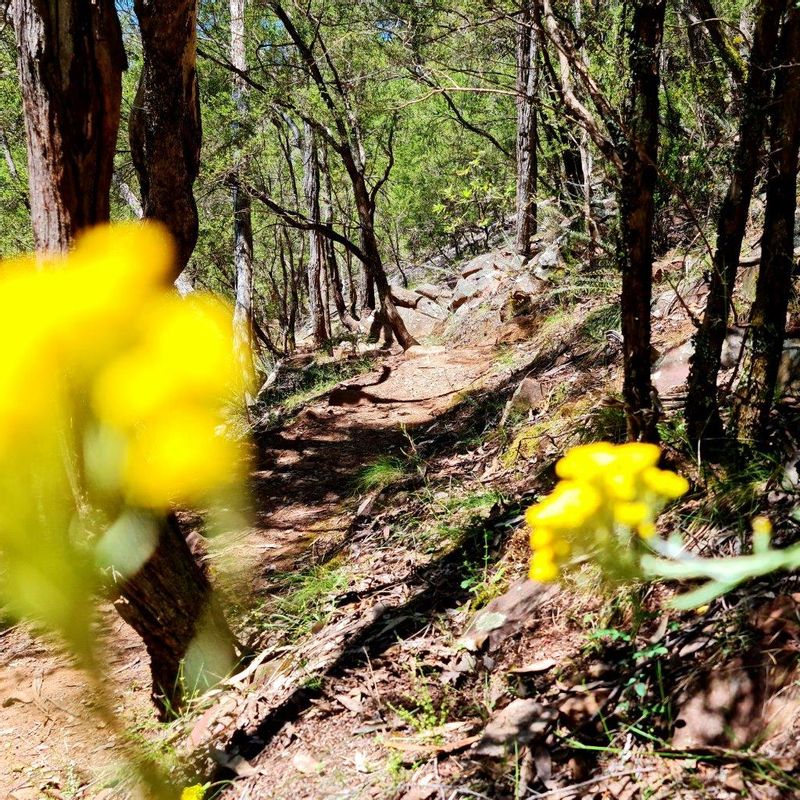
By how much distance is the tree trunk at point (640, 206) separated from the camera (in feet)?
6.15

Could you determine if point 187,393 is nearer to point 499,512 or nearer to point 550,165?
point 499,512

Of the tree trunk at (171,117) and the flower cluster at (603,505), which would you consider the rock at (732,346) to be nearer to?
the tree trunk at (171,117)

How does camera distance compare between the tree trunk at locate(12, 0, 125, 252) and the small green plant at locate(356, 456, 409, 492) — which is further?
the small green plant at locate(356, 456, 409, 492)

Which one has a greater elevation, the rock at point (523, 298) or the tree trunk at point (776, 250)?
the tree trunk at point (776, 250)

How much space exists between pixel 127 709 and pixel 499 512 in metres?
1.95

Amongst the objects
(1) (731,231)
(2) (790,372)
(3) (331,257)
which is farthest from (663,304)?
(3) (331,257)

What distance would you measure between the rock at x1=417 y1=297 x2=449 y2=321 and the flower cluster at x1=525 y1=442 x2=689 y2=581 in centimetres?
1632

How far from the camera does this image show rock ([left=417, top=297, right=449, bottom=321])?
17.1 metres

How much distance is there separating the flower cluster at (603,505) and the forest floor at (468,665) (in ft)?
1.17

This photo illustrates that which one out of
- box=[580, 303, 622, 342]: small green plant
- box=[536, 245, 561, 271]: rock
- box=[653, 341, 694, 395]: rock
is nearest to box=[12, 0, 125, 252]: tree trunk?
box=[653, 341, 694, 395]: rock

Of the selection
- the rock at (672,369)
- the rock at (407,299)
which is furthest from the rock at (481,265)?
the rock at (672,369)

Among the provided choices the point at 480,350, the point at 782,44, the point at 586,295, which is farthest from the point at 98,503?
the point at 480,350

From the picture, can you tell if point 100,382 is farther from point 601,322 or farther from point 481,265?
point 481,265

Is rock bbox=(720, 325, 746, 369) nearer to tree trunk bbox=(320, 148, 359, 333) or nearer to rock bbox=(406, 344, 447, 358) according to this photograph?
rock bbox=(406, 344, 447, 358)
